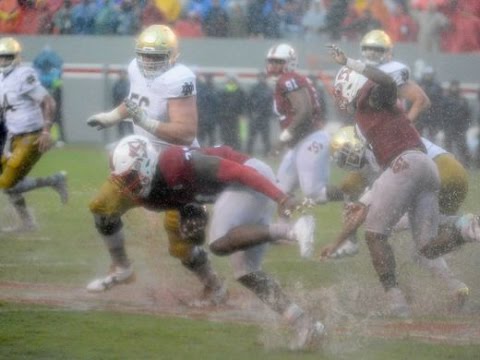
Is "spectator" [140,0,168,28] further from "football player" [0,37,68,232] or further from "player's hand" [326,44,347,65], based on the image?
Result: "player's hand" [326,44,347,65]

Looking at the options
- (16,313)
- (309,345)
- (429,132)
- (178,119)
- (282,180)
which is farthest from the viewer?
(429,132)

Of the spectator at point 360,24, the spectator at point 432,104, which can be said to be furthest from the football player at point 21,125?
the spectator at point 360,24

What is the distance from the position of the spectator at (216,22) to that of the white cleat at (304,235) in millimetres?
15536

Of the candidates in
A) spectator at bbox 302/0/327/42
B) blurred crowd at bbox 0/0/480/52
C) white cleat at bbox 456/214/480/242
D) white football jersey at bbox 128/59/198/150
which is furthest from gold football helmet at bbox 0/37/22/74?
spectator at bbox 302/0/327/42

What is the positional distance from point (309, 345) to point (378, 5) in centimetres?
1471

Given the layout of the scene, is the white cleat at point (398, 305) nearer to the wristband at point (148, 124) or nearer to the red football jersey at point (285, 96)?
the wristband at point (148, 124)

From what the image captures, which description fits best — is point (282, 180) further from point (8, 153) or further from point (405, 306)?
point (405, 306)

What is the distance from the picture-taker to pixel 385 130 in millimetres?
8086

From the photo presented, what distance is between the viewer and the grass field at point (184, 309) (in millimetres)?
6887

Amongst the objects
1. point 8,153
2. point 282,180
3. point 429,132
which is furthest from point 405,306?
point 429,132

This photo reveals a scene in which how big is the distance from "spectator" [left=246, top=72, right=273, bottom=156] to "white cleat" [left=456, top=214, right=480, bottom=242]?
13619 mm

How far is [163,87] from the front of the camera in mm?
8453

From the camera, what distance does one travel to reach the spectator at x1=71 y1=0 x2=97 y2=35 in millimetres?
22719

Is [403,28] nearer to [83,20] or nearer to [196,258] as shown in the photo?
[83,20]
